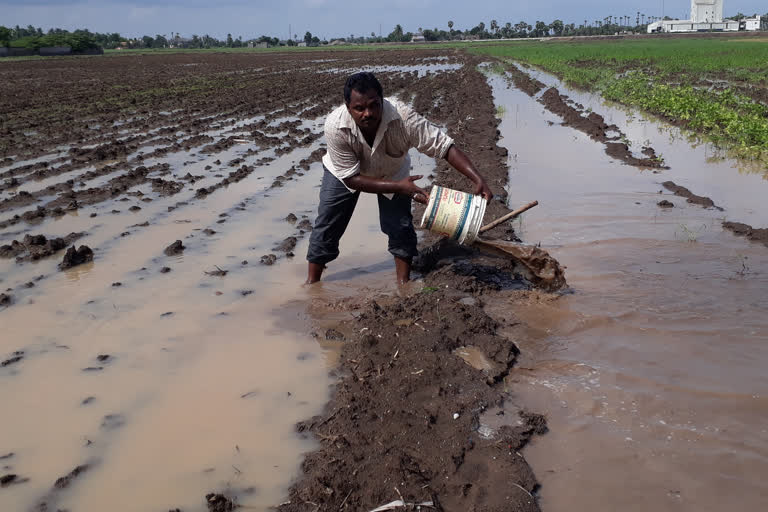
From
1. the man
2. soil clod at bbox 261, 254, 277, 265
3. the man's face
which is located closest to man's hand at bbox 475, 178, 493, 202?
the man

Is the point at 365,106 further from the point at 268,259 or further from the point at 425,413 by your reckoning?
the point at 268,259

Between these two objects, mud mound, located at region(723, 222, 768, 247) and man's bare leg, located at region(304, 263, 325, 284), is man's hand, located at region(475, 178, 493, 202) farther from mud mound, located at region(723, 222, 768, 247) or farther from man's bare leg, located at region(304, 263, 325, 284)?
mud mound, located at region(723, 222, 768, 247)

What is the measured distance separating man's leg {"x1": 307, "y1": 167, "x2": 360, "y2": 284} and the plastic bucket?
1.96 feet

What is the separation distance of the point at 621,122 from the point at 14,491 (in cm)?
1206

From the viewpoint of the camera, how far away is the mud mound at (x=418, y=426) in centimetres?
230

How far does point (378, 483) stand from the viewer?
2326mm

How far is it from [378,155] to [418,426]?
74.1 inches

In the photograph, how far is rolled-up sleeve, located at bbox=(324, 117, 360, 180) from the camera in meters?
3.80

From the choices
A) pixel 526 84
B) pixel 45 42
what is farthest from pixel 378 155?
pixel 45 42

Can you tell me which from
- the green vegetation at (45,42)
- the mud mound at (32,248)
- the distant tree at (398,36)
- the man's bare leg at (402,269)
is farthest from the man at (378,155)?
the distant tree at (398,36)

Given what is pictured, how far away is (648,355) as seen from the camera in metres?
3.36

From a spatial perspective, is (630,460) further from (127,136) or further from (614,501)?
(127,136)

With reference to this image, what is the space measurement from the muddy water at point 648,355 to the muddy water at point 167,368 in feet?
3.84

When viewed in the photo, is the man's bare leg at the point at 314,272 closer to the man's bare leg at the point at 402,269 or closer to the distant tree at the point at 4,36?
the man's bare leg at the point at 402,269
